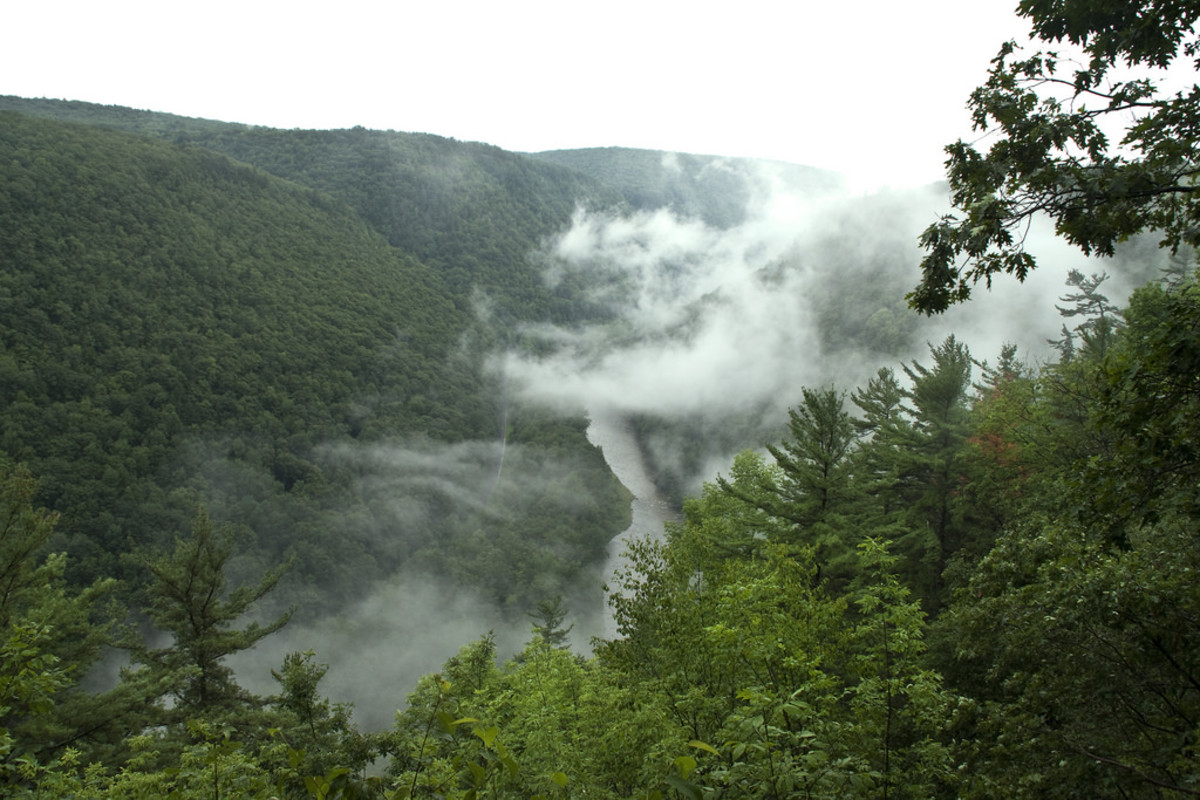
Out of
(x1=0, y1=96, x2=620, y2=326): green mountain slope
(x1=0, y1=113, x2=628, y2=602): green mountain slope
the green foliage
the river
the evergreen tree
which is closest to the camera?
the green foliage

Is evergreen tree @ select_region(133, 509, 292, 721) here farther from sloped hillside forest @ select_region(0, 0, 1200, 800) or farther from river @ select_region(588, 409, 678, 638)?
river @ select_region(588, 409, 678, 638)

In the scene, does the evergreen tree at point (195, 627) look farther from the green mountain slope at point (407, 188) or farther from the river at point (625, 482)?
the green mountain slope at point (407, 188)

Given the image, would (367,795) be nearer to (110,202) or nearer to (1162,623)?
(1162,623)

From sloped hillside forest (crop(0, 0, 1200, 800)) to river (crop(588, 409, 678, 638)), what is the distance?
119 centimetres

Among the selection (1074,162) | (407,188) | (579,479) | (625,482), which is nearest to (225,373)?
(579,479)

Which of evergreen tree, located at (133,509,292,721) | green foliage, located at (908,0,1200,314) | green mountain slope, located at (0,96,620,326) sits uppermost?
green mountain slope, located at (0,96,620,326)

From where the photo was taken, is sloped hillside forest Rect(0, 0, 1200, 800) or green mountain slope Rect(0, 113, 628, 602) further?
green mountain slope Rect(0, 113, 628, 602)

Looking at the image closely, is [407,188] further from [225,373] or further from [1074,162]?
[1074,162]

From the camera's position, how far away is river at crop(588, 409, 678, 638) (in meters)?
75.5

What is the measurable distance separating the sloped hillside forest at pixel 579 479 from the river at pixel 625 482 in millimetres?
1187

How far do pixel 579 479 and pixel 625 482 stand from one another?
10.7 meters

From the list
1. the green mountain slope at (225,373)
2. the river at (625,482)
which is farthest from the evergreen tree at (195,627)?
the green mountain slope at (225,373)

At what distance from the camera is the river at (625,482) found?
75500mm

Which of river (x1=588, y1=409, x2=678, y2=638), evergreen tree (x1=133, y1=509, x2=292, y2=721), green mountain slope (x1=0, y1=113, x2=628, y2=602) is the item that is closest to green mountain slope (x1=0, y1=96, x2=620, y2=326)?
green mountain slope (x1=0, y1=113, x2=628, y2=602)
